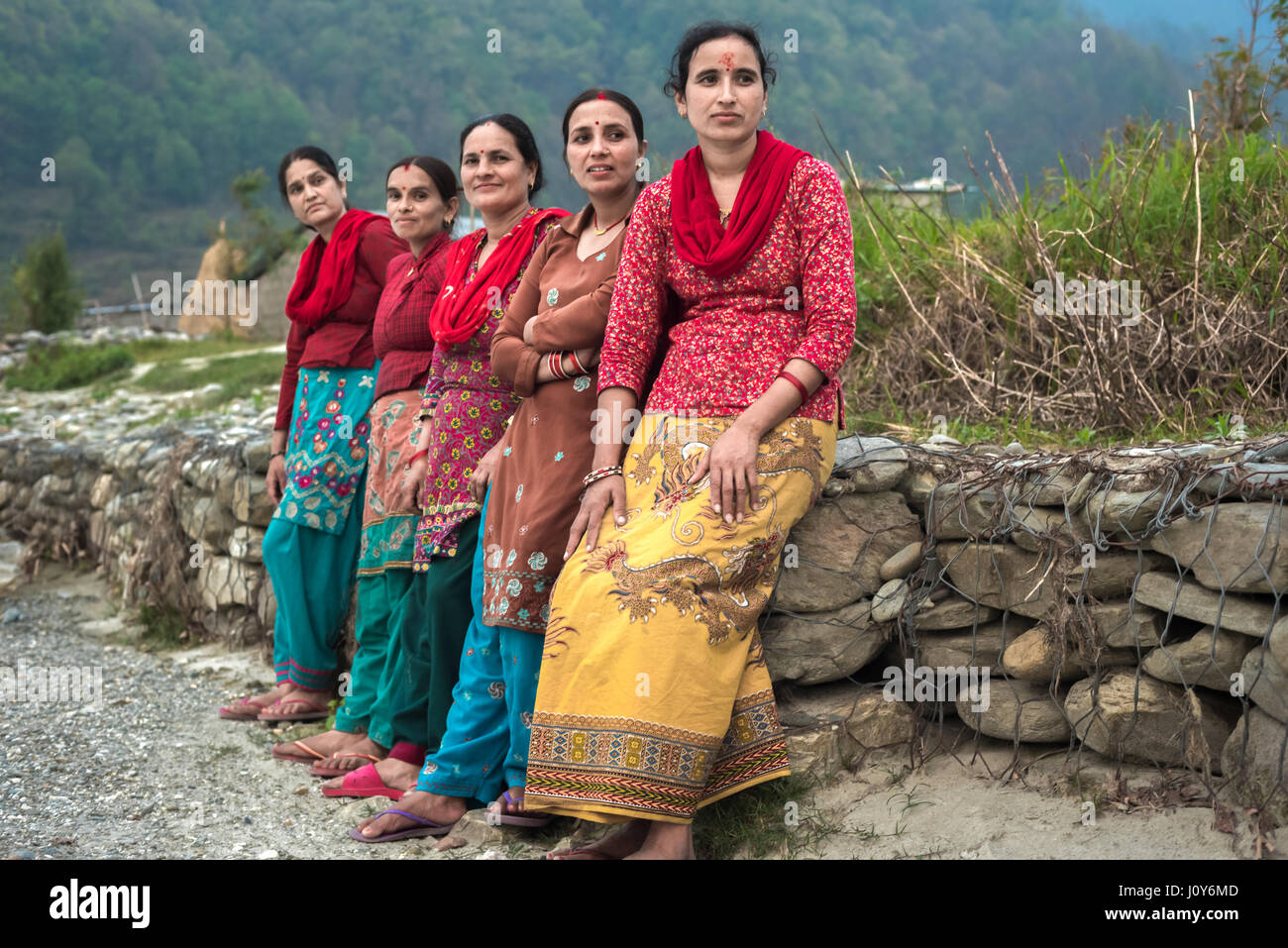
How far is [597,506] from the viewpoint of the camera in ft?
8.25

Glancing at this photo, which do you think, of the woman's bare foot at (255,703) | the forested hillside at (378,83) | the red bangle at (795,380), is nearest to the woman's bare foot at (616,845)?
the red bangle at (795,380)

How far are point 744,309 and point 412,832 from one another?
5.27ft

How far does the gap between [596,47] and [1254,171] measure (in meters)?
66.5

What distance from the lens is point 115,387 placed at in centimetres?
1138

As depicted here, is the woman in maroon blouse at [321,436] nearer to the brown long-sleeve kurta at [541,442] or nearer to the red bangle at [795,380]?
the brown long-sleeve kurta at [541,442]

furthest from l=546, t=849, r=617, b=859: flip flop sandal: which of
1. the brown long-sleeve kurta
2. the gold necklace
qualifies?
the gold necklace

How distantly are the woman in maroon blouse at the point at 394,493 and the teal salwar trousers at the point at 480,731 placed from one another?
0.31 m

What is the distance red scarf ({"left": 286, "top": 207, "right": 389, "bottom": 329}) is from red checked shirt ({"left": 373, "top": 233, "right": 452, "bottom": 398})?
309 mm

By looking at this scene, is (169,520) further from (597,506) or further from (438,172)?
(597,506)

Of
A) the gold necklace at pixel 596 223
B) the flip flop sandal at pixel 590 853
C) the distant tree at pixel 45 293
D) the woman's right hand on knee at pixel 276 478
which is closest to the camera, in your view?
the flip flop sandal at pixel 590 853

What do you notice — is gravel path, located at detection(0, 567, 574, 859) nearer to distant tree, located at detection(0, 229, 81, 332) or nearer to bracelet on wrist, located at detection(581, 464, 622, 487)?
bracelet on wrist, located at detection(581, 464, 622, 487)

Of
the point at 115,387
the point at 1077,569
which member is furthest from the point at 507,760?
the point at 115,387

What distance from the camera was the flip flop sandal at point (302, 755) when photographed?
3.45 m

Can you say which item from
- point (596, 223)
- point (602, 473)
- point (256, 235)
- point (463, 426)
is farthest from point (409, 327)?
point (256, 235)
